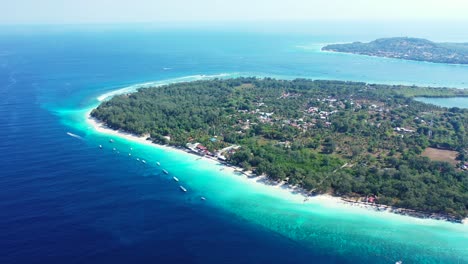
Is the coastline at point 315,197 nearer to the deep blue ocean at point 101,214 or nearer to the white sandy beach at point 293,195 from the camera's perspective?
the white sandy beach at point 293,195

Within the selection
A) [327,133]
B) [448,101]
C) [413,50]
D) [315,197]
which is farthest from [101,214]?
[413,50]

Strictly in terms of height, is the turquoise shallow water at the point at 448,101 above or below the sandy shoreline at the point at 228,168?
above

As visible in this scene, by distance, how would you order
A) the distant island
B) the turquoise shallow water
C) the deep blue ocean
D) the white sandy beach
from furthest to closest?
the distant island < the turquoise shallow water < the white sandy beach < the deep blue ocean

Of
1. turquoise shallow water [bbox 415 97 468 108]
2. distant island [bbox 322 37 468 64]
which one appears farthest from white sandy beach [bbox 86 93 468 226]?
distant island [bbox 322 37 468 64]

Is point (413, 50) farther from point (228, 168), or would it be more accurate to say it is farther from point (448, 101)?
point (228, 168)

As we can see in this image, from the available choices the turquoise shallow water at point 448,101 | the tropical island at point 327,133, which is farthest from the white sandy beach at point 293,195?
the turquoise shallow water at point 448,101

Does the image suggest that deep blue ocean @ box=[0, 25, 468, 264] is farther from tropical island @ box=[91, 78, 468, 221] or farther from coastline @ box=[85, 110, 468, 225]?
tropical island @ box=[91, 78, 468, 221]
